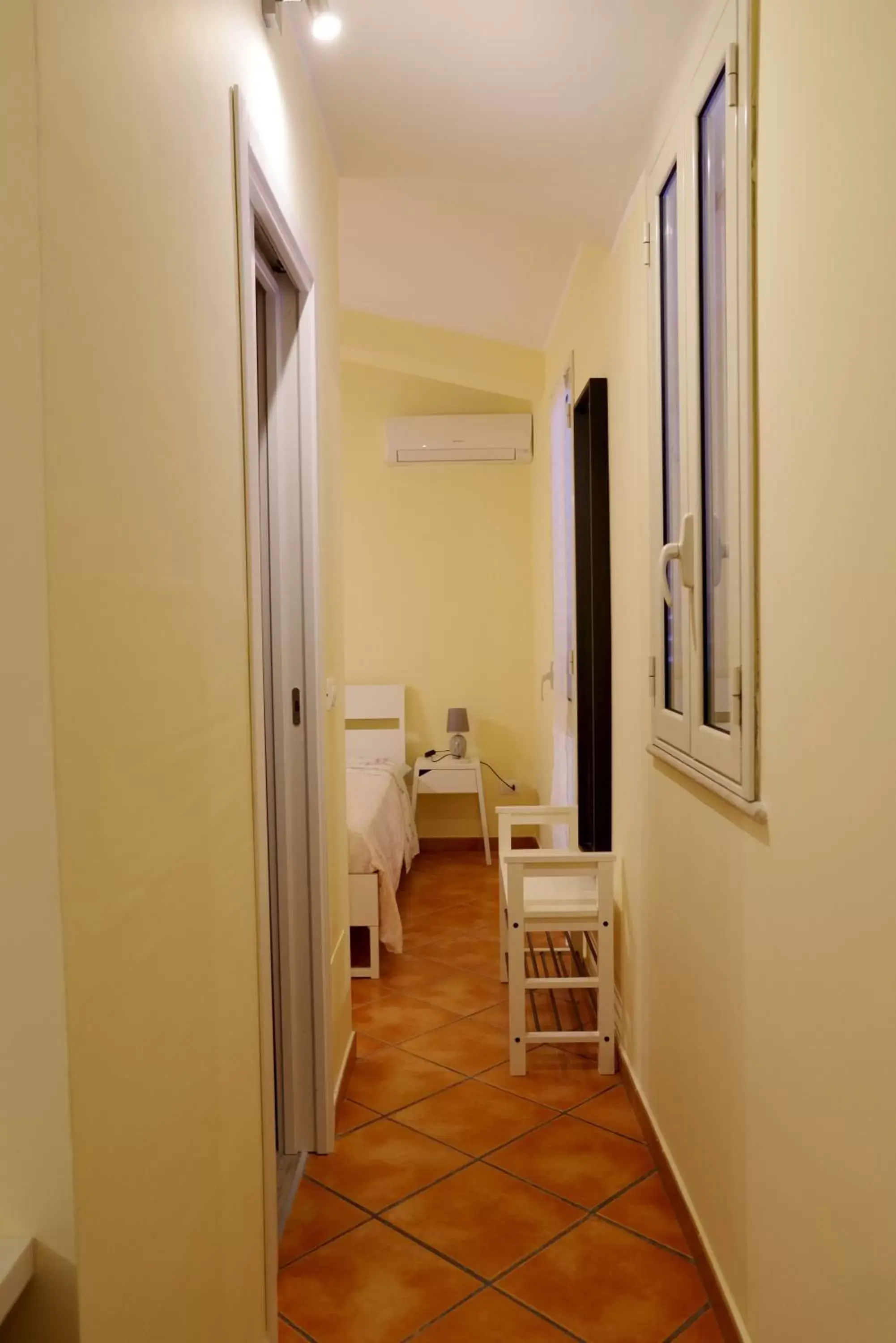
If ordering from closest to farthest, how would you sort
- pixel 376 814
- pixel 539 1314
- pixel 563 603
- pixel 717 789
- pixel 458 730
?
pixel 717 789, pixel 539 1314, pixel 376 814, pixel 563 603, pixel 458 730

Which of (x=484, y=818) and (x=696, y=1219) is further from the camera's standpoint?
(x=484, y=818)

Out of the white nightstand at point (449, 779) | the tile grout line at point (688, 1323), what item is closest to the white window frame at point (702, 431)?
the tile grout line at point (688, 1323)

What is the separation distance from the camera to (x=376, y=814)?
4160 millimetres

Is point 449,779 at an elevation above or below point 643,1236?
above

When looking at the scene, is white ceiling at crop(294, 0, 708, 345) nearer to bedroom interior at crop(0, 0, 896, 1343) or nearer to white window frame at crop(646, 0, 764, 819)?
bedroom interior at crop(0, 0, 896, 1343)

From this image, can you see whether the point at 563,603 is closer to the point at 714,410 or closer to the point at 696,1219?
the point at 714,410

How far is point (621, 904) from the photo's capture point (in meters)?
3.04

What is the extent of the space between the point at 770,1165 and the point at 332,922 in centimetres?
144

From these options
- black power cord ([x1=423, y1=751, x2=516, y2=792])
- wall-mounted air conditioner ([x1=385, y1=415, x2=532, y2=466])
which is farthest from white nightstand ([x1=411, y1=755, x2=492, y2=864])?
wall-mounted air conditioner ([x1=385, y1=415, x2=532, y2=466])

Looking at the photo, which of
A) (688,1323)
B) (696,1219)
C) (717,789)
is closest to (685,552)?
(717,789)

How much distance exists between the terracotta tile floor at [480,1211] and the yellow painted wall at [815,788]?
8.4 inches

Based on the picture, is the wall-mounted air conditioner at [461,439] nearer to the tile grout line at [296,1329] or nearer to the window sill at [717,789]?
the window sill at [717,789]

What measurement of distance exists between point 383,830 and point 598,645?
4.75 feet

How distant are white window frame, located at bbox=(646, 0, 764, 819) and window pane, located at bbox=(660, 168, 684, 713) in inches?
0.5
